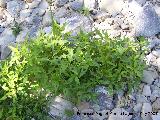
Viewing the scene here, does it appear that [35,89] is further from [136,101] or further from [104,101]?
[136,101]

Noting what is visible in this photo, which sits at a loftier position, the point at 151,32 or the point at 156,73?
the point at 151,32

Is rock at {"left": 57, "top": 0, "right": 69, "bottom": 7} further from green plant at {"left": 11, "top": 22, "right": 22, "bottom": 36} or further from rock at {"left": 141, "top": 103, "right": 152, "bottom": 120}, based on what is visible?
rock at {"left": 141, "top": 103, "right": 152, "bottom": 120}

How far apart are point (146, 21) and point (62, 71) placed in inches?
48.2

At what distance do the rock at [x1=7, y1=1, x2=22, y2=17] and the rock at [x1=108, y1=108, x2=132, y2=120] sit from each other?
1.84m

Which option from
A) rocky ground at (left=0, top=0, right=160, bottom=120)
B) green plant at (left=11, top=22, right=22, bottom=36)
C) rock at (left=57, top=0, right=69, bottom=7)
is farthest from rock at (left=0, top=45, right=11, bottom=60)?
rock at (left=57, top=0, right=69, bottom=7)

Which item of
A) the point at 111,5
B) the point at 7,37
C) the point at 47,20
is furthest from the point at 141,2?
the point at 7,37

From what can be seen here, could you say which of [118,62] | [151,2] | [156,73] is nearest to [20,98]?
[118,62]

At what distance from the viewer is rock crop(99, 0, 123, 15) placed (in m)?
4.62

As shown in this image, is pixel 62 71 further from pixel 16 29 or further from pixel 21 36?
pixel 16 29

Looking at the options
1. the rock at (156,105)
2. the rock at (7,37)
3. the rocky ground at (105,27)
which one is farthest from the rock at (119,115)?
the rock at (7,37)

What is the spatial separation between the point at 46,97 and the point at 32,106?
0.57 feet

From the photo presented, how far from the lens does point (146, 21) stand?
4340 millimetres

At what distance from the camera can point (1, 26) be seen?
15.6ft

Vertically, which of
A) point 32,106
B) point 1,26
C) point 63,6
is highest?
point 63,6
